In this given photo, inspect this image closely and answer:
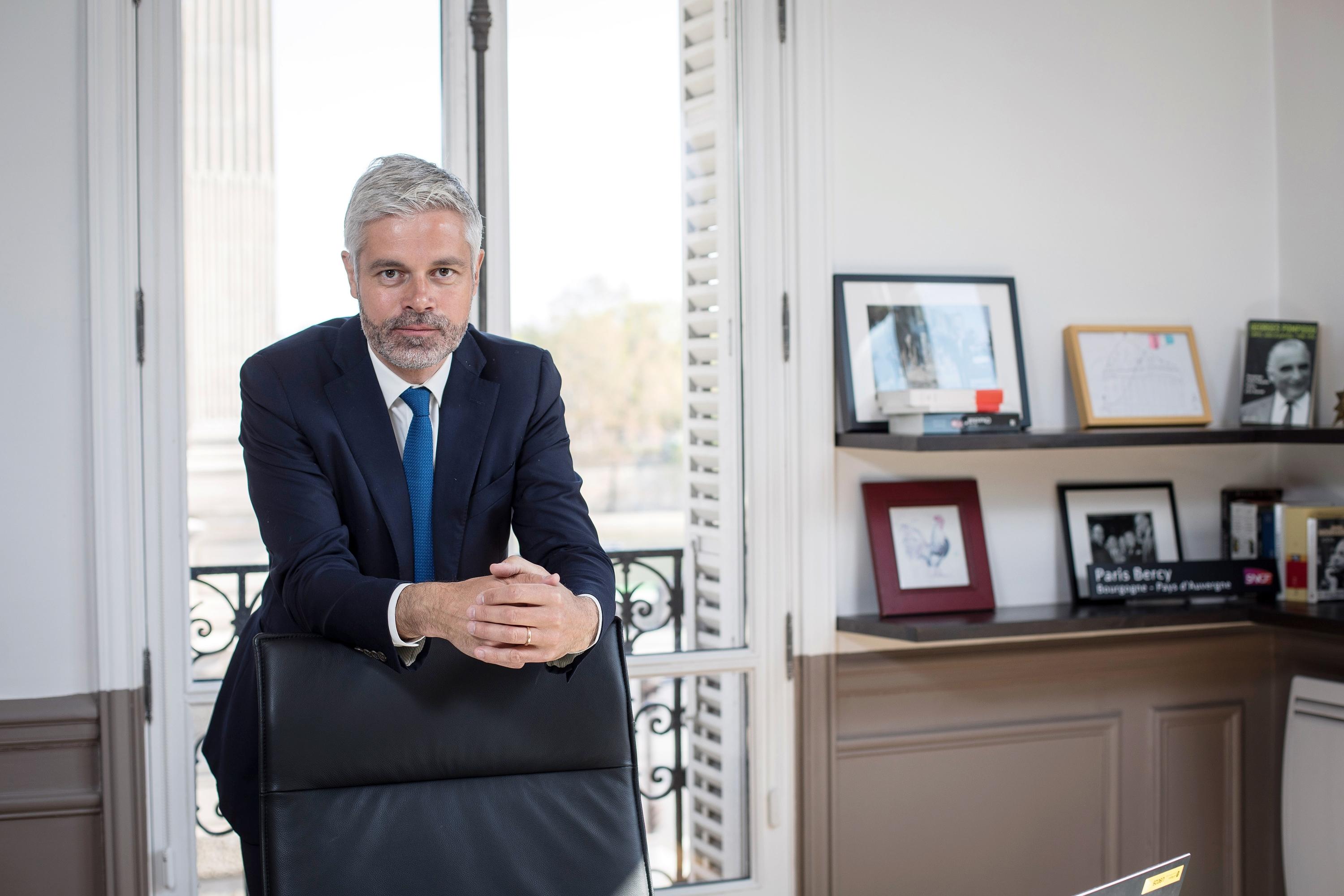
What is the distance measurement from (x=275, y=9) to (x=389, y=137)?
0.34 meters

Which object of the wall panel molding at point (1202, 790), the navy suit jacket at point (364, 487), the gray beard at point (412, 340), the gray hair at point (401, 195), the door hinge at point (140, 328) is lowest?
the wall panel molding at point (1202, 790)

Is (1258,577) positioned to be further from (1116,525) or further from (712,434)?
(712,434)

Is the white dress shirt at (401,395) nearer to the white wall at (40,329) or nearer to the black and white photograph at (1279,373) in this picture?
the white wall at (40,329)

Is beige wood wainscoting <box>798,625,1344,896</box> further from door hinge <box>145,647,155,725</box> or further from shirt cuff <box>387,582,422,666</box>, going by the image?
door hinge <box>145,647,155,725</box>

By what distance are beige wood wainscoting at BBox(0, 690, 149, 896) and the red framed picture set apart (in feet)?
5.25

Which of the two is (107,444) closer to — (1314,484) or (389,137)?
(389,137)

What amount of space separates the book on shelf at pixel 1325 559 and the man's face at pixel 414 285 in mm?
2069

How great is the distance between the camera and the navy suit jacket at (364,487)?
4.98ft

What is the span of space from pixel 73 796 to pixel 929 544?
A: 6.19 feet

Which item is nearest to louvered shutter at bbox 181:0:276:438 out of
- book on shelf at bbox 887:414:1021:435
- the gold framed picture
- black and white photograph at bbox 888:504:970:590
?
book on shelf at bbox 887:414:1021:435

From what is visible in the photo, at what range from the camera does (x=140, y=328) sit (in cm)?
211

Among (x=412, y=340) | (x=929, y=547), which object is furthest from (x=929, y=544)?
(x=412, y=340)

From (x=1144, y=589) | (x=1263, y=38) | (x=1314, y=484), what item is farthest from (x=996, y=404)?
(x=1263, y=38)

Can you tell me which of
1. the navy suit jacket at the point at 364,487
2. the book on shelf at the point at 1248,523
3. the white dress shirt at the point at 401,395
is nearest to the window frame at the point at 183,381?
the navy suit jacket at the point at 364,487
